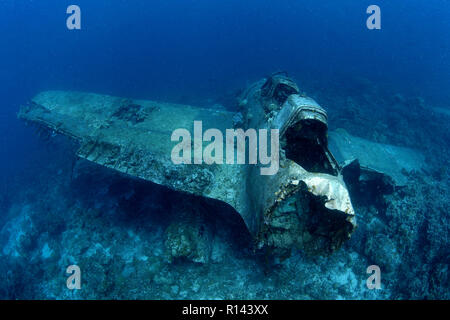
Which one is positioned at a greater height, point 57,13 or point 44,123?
point 57,13

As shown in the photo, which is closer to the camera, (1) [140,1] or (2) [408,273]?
(2) [408,273]

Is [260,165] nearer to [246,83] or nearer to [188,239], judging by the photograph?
[188,239]

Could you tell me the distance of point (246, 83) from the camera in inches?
942

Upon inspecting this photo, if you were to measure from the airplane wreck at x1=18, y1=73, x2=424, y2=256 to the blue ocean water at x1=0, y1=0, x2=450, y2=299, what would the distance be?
185 cm

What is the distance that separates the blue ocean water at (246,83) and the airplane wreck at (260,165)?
1.85 metres

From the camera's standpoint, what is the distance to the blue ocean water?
699cm

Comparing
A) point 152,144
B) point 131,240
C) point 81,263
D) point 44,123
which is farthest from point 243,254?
point 44,123

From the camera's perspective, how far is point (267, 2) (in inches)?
3477

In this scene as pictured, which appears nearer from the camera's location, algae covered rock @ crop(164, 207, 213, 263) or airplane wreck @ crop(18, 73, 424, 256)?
airplane wreck @ crop(18, 73, 424, 256)

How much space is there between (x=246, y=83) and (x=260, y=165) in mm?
20273

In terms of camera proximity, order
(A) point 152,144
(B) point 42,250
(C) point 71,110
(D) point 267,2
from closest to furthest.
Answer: (A) point 152,144 < (B) point 42,250 < (C) point 71,110 < (D) point 267,2

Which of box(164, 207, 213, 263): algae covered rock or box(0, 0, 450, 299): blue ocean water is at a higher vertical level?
box(0, 0, 450, 299): blue ocean water

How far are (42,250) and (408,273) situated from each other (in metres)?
13.2
